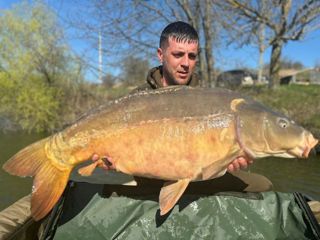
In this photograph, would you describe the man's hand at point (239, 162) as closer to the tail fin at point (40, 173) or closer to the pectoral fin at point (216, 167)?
the pectoral fin at point (216, 167)

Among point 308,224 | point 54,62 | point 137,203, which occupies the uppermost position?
point 54,62

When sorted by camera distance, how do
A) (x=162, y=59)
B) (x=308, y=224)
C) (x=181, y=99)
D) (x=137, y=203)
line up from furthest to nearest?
(x=162, y=59) → (x=137, y=203) → (x=308, y=224) → (x=181, y=99)

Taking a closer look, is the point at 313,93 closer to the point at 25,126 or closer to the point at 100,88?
the point at 100,88

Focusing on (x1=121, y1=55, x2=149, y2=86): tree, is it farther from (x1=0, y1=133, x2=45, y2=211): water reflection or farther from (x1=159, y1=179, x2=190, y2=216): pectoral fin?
(x1=159, y1=179, x2=190, y2=216): pectoral fin

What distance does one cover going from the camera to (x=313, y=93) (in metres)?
11.6

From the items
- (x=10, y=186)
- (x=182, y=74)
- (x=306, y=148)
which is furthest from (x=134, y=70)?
(x=306, y=148)

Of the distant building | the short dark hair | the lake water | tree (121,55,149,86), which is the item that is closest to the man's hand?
the short dark hair

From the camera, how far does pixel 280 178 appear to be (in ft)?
16.8

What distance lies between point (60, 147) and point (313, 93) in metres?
12.2

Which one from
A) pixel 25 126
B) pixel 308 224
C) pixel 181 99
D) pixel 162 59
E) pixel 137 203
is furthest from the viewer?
pixel 25 126

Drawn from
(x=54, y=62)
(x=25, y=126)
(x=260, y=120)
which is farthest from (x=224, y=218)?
(x=54, y=62)

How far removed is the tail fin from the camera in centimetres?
163

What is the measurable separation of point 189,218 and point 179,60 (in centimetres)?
131

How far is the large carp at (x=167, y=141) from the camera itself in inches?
62.5
